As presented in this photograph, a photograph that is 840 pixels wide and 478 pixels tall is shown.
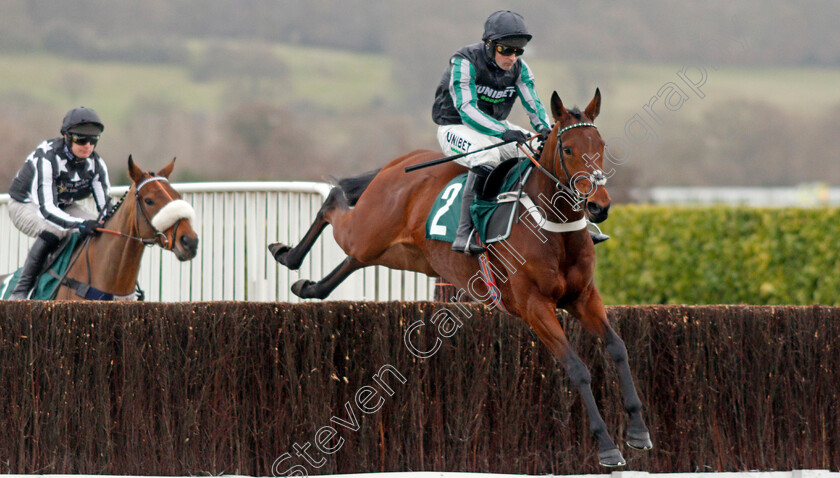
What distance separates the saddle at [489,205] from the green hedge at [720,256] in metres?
8.48

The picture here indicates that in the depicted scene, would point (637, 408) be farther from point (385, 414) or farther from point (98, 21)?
point (98, 21)

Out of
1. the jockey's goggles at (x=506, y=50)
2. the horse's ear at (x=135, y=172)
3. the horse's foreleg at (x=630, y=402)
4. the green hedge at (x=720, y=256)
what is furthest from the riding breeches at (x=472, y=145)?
the green hedge at (x=720, y=256)

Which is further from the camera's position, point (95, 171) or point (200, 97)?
point (200, 97)

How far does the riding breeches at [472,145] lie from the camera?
577 centimetres

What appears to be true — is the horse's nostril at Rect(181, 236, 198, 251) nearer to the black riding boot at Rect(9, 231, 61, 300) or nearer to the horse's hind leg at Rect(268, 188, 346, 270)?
the horse's hind leg at Rect(268, 188, 346, 270)

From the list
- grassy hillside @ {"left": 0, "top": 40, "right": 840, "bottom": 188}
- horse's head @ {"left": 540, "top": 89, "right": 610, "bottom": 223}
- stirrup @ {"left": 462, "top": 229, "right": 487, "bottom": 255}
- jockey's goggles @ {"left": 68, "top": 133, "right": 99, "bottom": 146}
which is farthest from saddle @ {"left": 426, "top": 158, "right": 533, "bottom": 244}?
grassy hillside @ {"left": 0, "top": 40, "right": 840, "bottom": 188}

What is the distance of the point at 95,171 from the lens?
7.71 meters

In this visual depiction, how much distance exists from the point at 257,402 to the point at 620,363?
2.21 m

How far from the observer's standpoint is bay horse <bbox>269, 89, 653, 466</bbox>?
4750 millimetres

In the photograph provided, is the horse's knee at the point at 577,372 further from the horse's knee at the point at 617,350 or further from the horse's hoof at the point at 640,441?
the horse's hoof at the point at 640,441

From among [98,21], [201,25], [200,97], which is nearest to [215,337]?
[200,97]

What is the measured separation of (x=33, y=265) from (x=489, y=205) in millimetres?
3932

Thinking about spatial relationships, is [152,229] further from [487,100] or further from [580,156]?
[580,156]

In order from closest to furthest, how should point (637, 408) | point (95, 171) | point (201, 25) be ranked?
point (637, 408) < point (95, 171) < point (201, 25)
